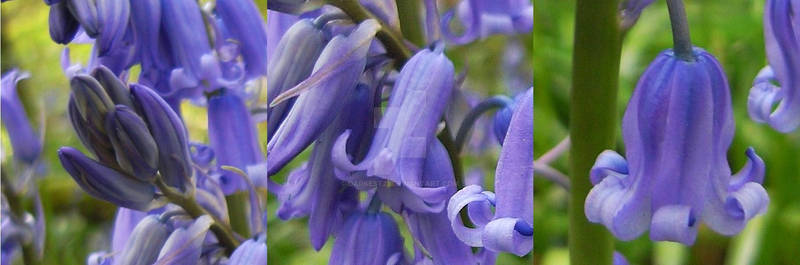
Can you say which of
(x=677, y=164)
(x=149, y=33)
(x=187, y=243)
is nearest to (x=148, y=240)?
(x=187, y=243)

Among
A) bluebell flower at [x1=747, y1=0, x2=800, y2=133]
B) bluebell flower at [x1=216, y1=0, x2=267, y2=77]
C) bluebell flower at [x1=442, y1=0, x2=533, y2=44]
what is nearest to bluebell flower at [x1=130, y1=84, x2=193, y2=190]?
bluebell flower at [x1=216, y1=0, x2=267, y2=77]

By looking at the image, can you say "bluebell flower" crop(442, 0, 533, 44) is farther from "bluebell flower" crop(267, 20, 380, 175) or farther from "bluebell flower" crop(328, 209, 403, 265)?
"bluebell flower" crop(328, 209, 403, 265)

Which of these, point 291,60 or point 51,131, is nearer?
point 291,60

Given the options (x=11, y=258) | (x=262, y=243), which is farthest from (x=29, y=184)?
(x=262, y=243)

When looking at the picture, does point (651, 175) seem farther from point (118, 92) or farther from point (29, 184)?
point (29, 184)

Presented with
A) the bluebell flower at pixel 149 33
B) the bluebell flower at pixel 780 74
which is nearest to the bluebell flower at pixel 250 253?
the bluebell flower at pixel 149 33

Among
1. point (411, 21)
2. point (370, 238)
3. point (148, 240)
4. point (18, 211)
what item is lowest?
point (18, 211)

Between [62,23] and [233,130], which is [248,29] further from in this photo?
[62,23]
